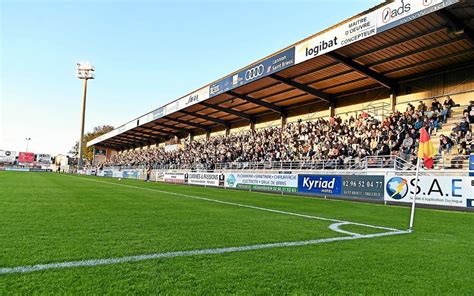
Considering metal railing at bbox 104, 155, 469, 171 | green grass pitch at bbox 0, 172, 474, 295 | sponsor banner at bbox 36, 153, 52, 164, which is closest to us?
green grass pitch at bbox 0, 172, 474, 295

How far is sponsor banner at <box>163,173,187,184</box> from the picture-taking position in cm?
3100

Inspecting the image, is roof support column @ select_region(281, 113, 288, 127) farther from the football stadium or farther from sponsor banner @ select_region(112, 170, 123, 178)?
sponsor banner @ select_region(112, 170, 123, 178)

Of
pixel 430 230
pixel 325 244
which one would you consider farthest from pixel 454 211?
pixel 325 244

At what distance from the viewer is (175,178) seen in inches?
1275

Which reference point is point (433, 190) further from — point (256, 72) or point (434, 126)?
point (256, 72)

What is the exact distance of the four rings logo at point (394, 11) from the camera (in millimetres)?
14324

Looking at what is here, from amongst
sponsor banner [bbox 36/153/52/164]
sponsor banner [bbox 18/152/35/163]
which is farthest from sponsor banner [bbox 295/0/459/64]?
sponsor banner [bbox 36/153/52/164]

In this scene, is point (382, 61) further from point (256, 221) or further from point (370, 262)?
point (370, 262)

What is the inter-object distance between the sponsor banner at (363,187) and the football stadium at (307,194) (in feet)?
0.22

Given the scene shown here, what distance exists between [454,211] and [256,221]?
8.05m

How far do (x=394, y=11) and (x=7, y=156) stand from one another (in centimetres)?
10475

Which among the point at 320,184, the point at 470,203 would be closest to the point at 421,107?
the point at 320,184

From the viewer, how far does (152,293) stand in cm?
280

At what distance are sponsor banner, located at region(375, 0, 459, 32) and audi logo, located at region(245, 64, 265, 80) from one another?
8.91 metres
